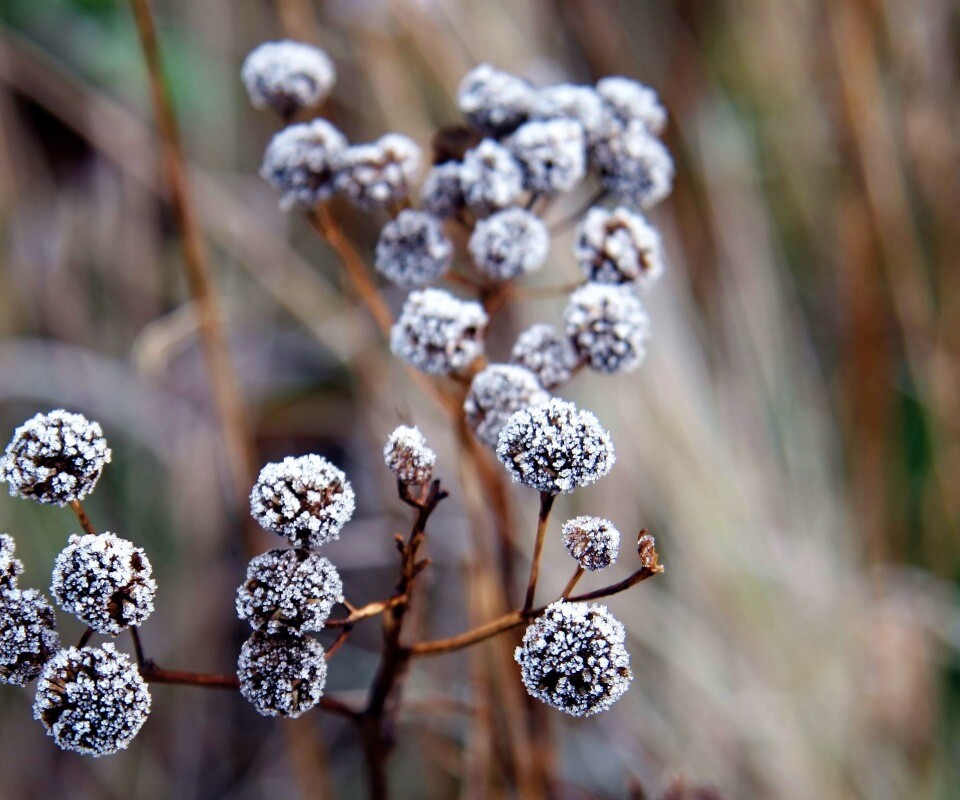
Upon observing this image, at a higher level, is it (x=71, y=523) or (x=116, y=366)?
(x=116, y=366)

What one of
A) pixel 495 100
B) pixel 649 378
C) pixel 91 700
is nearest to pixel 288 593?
pixel 91 700

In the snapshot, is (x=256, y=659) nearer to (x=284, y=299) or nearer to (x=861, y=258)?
(x=284, y=299)

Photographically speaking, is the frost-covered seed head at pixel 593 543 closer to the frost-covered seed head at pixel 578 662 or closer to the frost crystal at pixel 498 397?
the frost-covered seed head at pixel 578 662

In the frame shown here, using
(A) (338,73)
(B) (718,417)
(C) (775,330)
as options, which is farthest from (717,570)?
(A) (338,73)

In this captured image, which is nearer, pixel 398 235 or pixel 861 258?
pixel 398 235

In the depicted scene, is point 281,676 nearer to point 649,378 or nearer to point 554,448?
point 554,448

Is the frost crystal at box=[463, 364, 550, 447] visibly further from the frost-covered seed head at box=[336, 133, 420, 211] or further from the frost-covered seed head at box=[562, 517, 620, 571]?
the frost-covered seed head at box=[336, 133, 420, 211]

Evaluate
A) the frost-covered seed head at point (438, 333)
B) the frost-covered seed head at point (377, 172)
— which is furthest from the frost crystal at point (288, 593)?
the frost-covered seed head at point (377, 172)

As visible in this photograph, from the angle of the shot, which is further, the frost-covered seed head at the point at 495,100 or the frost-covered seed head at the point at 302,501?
the frost-covered seed head at the point at 495,100
